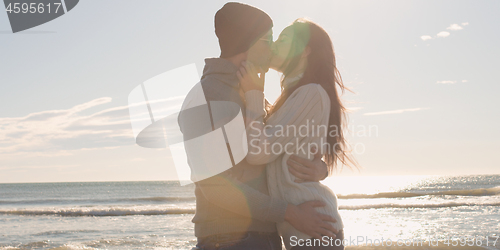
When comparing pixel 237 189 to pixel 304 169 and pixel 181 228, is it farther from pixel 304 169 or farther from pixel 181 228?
pixel 181 228

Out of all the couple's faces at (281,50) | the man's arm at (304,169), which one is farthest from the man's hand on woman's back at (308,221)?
the couple's faces at (281,50)

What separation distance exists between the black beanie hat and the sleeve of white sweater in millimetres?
307

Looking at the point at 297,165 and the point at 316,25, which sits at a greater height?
the point at 316,25

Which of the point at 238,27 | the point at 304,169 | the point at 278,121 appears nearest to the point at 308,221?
the point at 304,169

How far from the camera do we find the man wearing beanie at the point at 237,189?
1.93 m

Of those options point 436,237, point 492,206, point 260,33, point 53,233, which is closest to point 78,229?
point 53,233

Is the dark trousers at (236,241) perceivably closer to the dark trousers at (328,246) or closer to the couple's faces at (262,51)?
the dark trousers at (328,246)

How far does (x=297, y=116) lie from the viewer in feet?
6.98

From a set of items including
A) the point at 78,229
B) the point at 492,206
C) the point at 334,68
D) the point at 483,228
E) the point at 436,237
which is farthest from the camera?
the point at 492,206

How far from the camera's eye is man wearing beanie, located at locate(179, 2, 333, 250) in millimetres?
1928

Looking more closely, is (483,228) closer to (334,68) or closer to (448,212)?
(448,212)

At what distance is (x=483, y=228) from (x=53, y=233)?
10808 millimetres

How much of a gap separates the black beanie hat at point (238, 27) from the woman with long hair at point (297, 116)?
14 cm

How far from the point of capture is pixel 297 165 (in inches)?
84.7
